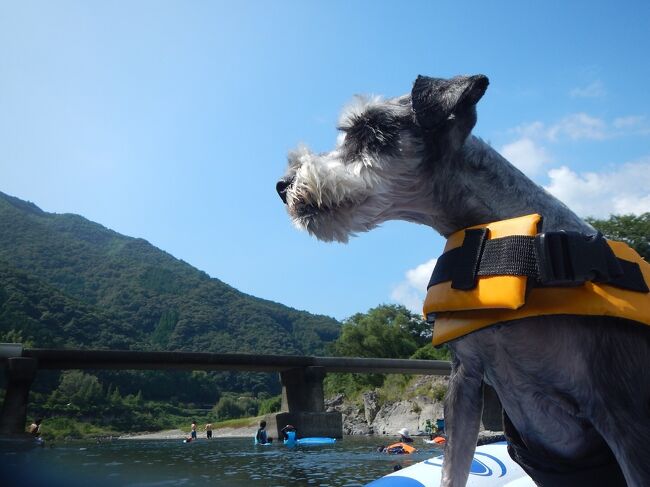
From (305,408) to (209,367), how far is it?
6.51 metres

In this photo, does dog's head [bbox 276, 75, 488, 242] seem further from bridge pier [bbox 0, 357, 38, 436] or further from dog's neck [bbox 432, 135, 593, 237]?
bridge pier [bbox 0, 357, 38, 436]

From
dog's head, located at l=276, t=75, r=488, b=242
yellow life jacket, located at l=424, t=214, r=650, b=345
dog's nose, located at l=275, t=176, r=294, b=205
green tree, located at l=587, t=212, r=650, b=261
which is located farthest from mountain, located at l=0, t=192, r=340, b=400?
yellow life jacket, located at l=424, t=214, r=650, b=345

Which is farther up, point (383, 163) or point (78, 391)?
point (383, 163)

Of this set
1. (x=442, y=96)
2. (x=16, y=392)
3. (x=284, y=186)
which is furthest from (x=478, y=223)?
(x=16, y=392)

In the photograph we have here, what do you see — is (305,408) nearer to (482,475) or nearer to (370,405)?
(370,405)

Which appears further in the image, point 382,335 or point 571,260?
point 382,335

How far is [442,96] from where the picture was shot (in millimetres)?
2395

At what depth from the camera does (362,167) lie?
2600 mm

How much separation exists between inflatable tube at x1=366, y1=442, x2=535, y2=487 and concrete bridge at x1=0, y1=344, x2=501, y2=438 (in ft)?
73.3

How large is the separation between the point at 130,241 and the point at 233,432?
15664cm

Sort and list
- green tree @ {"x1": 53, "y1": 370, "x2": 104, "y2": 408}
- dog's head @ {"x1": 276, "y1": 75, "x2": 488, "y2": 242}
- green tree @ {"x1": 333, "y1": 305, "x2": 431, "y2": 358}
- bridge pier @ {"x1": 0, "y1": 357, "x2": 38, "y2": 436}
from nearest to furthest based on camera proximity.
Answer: dog's head @ {"x1": 276, "y1": 75, "x2": 488, "y2": 242}, bridge pier @ {"x1": 0, "y1": 357, "x2": 38, "y2": 436}, green tree @ {"x1": 53, "y1": 370, "x2": 104, "y2": 408}, green tree @ {"x1": 333, "y1": 305, "x2": 431, "y2": 358}

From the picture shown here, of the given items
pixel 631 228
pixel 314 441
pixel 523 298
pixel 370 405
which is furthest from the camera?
pixel 370 405

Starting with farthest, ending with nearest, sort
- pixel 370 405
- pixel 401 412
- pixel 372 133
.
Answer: pixel 370 405 < pixel 401 412 < pixel 372 133

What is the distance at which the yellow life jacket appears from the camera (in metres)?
2.05
